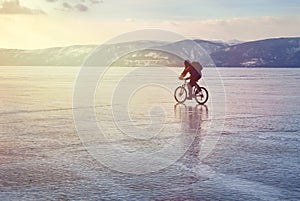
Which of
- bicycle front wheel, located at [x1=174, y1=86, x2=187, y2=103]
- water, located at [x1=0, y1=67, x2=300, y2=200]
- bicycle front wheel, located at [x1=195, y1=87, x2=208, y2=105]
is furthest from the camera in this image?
bicycle front wheel, located at [x1=174, y1=86, x2=187, y2=103]

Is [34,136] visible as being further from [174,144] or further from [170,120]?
[170,120]

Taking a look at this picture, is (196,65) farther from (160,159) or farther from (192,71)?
(160,159)

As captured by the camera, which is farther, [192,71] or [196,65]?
[192,71]

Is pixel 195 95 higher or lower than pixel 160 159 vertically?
higher

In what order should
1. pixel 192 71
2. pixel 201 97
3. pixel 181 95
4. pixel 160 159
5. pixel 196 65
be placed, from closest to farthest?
1. pixel 160 159
2. pixel 196 65
3. pixel 192 71
4. pixel 201 97
5. pixel 181 95

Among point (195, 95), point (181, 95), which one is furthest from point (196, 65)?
point (181, 95)

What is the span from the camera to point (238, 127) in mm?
13258

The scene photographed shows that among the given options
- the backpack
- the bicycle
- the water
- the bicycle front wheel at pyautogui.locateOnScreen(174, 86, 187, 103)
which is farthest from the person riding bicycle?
the water

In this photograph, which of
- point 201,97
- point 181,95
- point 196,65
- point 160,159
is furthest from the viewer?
point 181,95

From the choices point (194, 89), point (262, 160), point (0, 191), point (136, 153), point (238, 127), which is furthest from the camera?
point (194, 89)

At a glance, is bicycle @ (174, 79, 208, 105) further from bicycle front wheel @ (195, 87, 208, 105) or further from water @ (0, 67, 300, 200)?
water @ (0, 67, 300, 200)

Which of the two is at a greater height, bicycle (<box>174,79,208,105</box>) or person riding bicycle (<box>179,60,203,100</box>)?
person riding bicycle (<box>179,60,203,100</box>)

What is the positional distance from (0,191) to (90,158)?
2.56 metres

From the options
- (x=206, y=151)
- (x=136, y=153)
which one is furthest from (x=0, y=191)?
(x=206, y=151)
